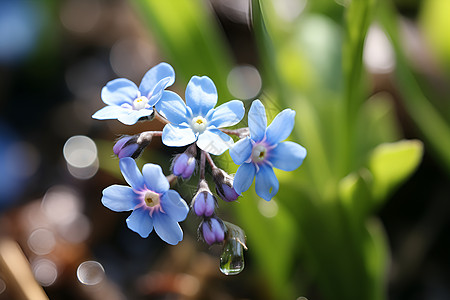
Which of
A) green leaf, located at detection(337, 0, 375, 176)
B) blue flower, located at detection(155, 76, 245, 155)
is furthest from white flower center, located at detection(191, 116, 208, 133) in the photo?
green leaf, located at detection(337, 0, 375, 176)

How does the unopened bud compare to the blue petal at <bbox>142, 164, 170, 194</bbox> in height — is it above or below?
below

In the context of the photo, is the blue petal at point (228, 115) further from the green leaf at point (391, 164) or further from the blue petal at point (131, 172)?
the green leaf at point (391, 164)

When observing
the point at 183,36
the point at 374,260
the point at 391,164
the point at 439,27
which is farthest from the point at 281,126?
the point at 439,27

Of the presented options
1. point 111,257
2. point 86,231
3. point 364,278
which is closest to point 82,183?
point 86,231

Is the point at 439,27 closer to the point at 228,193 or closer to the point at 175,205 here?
the point at 228,193

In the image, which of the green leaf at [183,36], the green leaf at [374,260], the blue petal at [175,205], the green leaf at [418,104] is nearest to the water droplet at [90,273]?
the green leaf at [183,36]

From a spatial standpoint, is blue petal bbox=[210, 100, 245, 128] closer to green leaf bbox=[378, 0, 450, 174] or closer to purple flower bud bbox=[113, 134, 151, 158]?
purple flower bud bbox=[113, 134, 151, 158]

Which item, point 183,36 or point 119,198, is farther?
point 183,36
